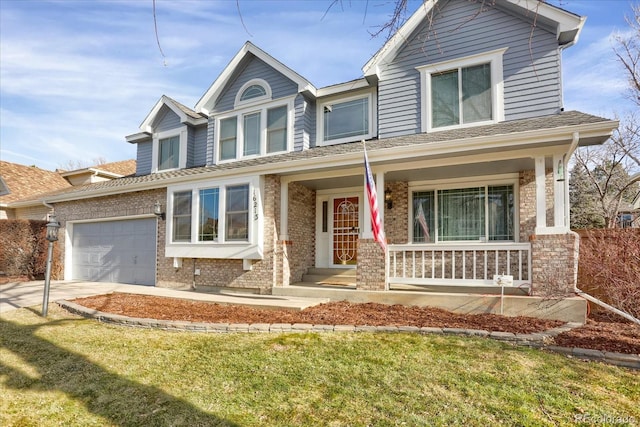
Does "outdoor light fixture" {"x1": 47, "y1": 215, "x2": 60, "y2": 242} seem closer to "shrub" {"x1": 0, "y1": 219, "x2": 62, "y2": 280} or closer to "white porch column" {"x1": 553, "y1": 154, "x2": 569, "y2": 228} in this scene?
"shrub" {"x1": 0, "y1": 219, "x2": 62, "y2": 280}

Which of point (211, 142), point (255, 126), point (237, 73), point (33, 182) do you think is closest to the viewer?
point (255, 126)

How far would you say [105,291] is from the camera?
960cm

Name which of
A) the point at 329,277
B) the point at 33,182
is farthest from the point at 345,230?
the point at 33,182

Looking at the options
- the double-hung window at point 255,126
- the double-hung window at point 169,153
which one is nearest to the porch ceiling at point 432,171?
the double-hung window at point 255,126

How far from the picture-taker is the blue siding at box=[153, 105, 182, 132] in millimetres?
12695

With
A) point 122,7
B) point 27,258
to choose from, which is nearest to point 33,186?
point 27,258

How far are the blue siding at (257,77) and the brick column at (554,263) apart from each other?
296 inches

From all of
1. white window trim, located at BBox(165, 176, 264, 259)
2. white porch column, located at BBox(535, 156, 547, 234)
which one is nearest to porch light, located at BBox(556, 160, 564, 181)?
white porch column, located at BBox(535, 156, 547, 234)

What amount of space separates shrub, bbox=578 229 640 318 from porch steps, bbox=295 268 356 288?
5.14m

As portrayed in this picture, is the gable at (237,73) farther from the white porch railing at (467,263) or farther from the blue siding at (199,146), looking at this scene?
the white porch railing at (467,263)

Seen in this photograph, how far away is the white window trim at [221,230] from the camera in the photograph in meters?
9.01

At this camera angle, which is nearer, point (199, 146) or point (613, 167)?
point (199, 146)

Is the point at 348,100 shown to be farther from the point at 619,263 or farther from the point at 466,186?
the point at 619,263

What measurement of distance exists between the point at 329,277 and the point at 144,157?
9.07 m
